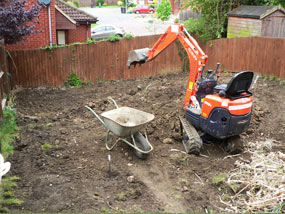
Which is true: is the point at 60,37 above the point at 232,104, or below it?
above

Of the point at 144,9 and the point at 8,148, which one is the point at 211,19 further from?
the point at 144,9

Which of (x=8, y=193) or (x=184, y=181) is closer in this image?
(x=8, y=193)

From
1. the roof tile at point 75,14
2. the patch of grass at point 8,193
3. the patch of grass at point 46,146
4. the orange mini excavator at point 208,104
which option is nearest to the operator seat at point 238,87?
the orange mini excavator at point 208,104

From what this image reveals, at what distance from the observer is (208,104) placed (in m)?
7.16

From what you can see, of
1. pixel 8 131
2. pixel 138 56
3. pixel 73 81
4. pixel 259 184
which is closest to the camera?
pixel 259 184

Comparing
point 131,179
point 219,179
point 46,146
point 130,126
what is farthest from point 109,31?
point 219,179

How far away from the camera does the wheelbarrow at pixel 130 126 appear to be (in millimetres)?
7005

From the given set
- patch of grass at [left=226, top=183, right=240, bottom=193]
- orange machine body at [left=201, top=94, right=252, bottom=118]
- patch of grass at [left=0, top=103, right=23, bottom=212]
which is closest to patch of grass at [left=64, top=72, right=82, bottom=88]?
patch of grass at [left=0, top=103, right=23, bottom=212]

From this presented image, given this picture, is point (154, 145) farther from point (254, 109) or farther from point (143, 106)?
point (254, 109)

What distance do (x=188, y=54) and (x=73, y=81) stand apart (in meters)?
6.59

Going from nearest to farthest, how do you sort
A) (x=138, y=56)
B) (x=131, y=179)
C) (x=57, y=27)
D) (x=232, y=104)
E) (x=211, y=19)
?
(x=131, y=179) → (x=232, y=104) → (x=138, y=56) → (x=57, y=27) → (x=211, y=19)

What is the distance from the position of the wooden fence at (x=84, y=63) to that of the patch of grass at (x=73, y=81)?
0.41ft

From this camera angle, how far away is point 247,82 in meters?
6.93

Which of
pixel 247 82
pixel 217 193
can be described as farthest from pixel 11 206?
pixel 247 82
